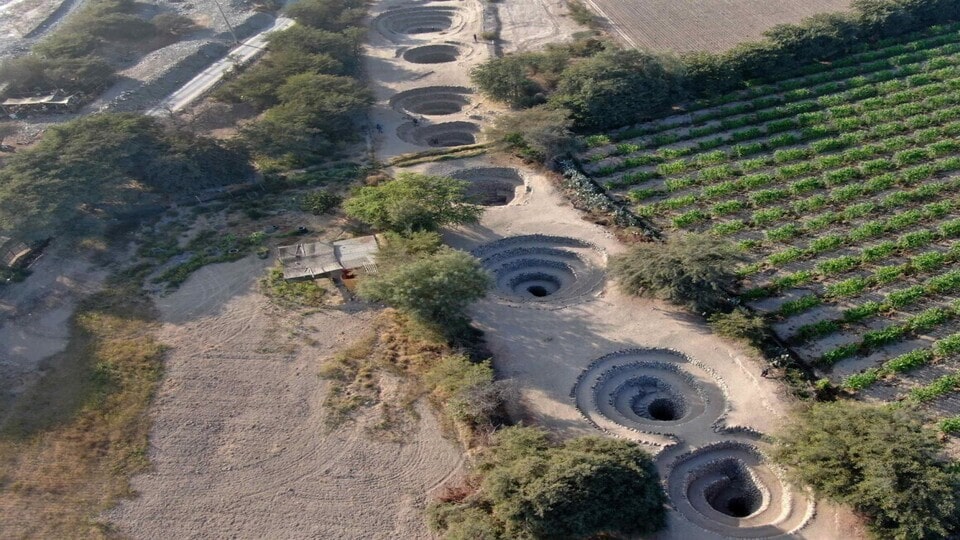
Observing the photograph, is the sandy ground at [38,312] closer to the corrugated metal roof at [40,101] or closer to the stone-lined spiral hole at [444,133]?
the corrugated metal roof at [40,101]

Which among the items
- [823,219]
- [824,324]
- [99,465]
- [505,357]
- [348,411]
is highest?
[823,219]

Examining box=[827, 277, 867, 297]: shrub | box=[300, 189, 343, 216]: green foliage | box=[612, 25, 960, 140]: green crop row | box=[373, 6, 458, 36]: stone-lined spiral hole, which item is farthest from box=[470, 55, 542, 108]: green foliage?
box=[827, 277, 867, 297]: shrub

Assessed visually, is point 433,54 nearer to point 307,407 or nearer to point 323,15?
point 323,15

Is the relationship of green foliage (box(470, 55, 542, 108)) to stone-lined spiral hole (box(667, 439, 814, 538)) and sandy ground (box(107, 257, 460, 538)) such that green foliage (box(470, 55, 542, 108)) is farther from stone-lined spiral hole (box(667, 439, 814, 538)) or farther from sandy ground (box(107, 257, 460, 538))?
stone-lined spiral hole (box(667, 439, 814, 538))

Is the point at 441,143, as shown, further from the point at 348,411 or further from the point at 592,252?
the point at 348,411

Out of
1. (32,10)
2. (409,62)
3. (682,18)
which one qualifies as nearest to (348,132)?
(409,62)

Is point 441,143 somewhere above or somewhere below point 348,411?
above

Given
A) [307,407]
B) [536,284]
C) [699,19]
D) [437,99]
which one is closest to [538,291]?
[536,284]
